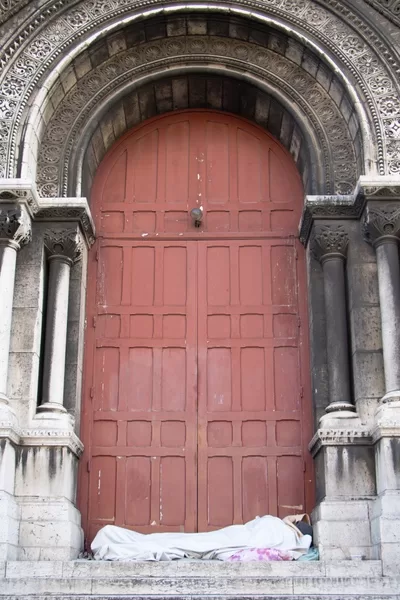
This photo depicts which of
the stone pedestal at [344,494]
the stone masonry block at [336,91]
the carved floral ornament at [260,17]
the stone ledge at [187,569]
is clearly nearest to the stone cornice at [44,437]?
the stone ledge at [187,569]

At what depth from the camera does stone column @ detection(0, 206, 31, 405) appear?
9320mm

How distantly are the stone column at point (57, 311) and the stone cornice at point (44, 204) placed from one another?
0.57ft

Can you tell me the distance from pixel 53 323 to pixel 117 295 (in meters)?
1.06

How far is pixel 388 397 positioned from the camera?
354 inches

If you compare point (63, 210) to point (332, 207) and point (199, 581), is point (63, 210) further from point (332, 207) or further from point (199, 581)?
point (199, 581)

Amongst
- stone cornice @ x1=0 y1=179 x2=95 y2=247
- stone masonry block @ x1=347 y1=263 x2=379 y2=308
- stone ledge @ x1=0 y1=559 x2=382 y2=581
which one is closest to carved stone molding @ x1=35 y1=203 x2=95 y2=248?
stone cornice @ x1=0 y1=179 x2=95 y2=247

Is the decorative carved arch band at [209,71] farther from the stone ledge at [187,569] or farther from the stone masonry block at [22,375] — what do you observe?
the stone ledge at [187,569]

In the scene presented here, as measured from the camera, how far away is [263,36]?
1077 centimetres

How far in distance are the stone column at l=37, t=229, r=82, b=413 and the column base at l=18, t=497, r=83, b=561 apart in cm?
101

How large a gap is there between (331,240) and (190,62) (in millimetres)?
2915

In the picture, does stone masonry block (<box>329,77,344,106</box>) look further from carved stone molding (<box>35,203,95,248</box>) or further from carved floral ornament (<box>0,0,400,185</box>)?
carved stone molding (<box>35,203,95,248</box>)

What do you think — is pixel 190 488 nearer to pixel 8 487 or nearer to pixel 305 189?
pixel 8 487

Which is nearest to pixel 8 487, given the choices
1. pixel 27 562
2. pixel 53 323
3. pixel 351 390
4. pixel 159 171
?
pixel 27 562

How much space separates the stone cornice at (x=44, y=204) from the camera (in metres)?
9.66
